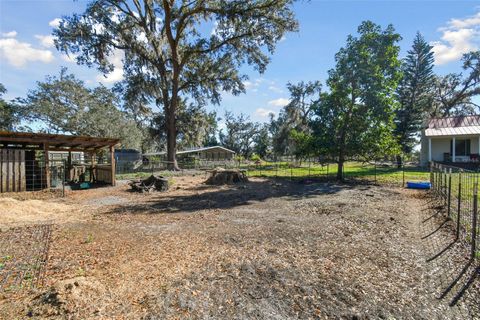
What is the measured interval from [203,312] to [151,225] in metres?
4.44

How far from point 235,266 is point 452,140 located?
26157 mm

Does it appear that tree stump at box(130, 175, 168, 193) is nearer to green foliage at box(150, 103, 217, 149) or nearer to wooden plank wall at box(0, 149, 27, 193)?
wooden plank wall at box(0, 149, 27, 193)

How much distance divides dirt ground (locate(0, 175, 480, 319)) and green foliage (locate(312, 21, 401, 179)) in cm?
830

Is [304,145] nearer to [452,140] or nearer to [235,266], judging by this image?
[235,266]

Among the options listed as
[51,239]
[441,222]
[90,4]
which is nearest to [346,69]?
[441,222]

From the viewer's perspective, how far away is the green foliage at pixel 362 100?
624 inches

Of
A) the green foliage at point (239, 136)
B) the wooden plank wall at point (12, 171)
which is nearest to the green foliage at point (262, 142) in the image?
the green foliage at point (239, 136)

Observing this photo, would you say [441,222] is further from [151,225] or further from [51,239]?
[51,239]

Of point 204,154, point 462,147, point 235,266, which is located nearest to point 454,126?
point 462,147

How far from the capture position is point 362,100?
1662 cm

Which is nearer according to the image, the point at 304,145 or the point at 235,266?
the point at 235,266

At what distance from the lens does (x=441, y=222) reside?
22.9 ft

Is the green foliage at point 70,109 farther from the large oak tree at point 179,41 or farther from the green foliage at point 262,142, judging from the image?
the green foliage at point 262,142

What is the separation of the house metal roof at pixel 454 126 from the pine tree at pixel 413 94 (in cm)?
154
